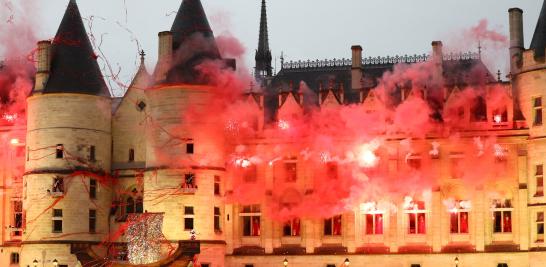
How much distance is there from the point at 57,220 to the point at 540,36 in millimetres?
29844

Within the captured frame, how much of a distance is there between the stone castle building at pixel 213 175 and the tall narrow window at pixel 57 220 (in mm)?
79

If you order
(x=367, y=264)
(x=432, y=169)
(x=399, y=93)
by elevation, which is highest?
(x=399, y=93)

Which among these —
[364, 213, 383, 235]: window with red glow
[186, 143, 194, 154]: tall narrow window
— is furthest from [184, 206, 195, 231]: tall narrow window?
[364, 213, 383, 235]: window with red glow

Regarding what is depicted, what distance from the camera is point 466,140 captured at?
70.8m

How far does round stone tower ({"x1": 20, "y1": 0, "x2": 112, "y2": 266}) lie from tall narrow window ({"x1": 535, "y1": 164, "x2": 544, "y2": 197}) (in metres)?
25.7

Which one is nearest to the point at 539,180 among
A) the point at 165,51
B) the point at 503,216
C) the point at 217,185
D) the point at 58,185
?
the point at 503,216

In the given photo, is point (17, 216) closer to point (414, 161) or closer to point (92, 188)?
point (92, 188)

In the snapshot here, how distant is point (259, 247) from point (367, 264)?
6.61m

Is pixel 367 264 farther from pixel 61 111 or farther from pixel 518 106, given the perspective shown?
pixel 61 111

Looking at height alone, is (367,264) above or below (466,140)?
below

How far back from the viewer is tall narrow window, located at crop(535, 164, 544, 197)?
68500mm

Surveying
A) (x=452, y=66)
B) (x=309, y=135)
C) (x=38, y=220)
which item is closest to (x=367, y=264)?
(x=309, y=135)

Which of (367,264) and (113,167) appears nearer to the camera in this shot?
(367,264)

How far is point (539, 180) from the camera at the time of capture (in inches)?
2709
